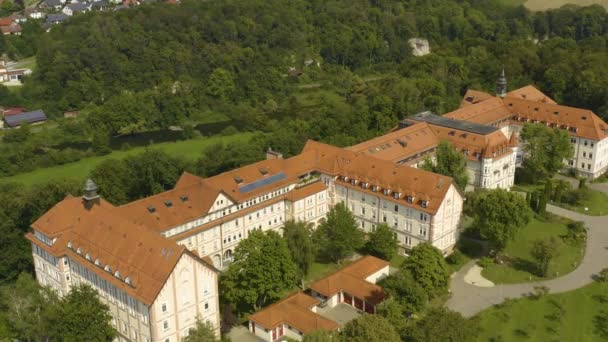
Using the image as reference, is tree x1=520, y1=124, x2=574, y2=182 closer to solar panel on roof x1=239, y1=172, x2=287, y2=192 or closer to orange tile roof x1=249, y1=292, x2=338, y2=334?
solar panel on roof x1=239, y1=172, x2=287, y2=192

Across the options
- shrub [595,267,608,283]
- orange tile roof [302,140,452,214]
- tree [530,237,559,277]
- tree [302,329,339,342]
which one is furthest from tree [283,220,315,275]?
shrub [595,267,608,283]

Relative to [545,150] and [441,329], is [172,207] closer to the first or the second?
[441,329]

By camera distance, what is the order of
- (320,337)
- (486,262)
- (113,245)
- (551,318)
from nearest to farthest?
1. (320,337)
2. (113,245)
3. (551,318)
4. (486,262)

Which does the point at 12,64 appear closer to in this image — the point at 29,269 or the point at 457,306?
the point at 29,269

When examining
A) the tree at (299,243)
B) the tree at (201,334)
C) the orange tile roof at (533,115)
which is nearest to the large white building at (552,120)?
the orange tile roof at (533,115)

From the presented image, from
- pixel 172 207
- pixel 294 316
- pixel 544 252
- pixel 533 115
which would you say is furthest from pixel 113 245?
pixel 533 115

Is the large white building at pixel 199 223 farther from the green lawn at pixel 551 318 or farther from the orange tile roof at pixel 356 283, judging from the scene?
the green lawn at pixel 551 318
